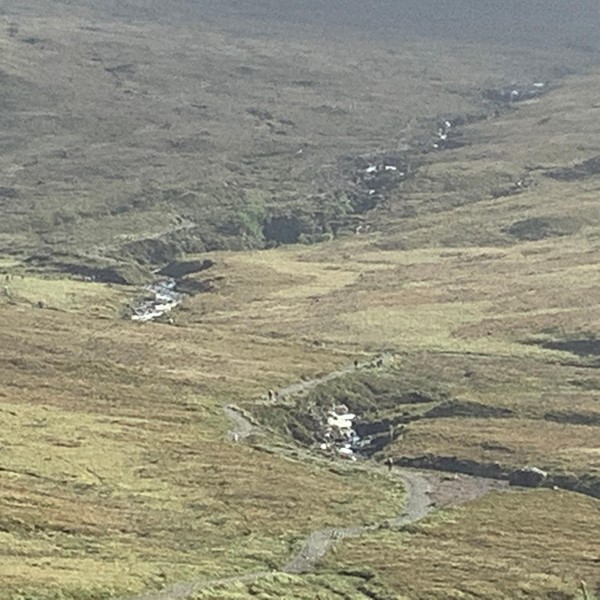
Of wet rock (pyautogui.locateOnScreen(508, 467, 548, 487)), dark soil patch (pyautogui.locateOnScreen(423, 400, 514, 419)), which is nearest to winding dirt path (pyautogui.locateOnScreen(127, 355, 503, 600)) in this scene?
wet rock (pyautogui.locateOnScreen(508, 467, 548, 487))

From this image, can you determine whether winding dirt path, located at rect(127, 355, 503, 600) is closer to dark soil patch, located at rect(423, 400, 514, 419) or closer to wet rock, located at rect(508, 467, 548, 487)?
wet rock, located at rect(508, 467, 548, 487)

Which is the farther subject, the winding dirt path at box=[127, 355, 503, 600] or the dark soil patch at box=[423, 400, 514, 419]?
the dark soil patch at box=[423, 400, 514, 419]

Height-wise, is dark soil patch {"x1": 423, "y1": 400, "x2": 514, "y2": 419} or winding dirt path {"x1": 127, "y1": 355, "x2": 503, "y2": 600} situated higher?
winding dirt path {"x1": 127, "y1": 355, "x2": 503, "y2": 600}

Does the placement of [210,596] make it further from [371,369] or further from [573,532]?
[371,369]

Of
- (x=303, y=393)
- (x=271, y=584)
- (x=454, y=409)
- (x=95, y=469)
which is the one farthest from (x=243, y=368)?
(x=271, y=584)

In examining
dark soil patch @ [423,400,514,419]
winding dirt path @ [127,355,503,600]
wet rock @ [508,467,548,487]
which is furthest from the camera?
dark soil patch @ [423,400,514,419]

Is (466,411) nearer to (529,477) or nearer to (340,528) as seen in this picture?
(529,477)
